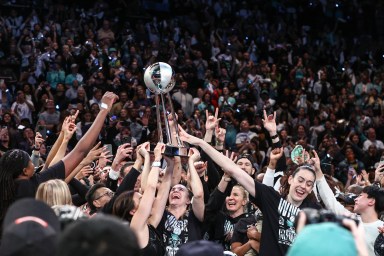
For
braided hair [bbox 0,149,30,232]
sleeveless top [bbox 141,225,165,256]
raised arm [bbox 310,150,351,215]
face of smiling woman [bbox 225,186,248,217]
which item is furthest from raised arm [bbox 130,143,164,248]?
face of smiling woman [bbox 225,186,248,217]

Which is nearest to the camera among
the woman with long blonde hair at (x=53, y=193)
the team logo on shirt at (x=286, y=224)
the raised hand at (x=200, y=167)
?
the woman with long blonde hair at (x=53, y=193)

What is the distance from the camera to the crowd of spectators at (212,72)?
13.2m

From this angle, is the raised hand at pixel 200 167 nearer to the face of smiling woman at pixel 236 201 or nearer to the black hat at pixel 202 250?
the face of smiling woman at pixel 236 201

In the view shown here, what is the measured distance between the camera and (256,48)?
19.5 metres

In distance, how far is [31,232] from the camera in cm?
242

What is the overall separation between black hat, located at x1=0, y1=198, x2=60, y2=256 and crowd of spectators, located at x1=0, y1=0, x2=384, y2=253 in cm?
813

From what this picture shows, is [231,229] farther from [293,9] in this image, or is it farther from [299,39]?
[293,9]

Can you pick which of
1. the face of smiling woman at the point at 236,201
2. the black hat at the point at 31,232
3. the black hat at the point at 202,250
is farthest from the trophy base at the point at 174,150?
the black hat at the point at 31,232

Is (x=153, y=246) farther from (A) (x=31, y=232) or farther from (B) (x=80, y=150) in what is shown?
(A) (x=31, y=232)

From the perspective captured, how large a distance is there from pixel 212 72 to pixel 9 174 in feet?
41.7

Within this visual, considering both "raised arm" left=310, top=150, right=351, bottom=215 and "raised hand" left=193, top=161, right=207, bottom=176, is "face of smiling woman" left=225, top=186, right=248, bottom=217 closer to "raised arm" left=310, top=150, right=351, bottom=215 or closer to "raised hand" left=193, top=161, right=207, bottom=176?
"raised hand" left=193, top=161, right=207, bottom=176

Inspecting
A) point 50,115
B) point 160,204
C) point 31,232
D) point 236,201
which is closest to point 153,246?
point 160,204

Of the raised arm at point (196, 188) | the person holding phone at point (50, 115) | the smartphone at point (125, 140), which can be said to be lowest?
the raised arm at point (196, 188)

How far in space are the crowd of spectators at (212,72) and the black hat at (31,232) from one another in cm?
813
